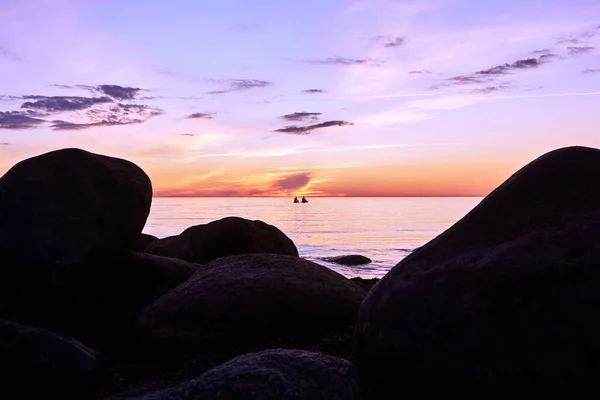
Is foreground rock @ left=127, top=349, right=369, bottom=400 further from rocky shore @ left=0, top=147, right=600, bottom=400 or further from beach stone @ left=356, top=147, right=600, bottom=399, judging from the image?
beach stone @ left=356, top=147, right=600, bottom=399

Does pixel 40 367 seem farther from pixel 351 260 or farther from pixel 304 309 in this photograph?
pixel 351 260

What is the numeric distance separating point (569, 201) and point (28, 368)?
13.7 feet

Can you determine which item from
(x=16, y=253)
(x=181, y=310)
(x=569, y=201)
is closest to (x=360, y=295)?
(x=181, y=310)

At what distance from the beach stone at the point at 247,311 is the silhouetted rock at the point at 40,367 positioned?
51.5 inches

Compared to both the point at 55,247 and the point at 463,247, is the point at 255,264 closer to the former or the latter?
the point at 55,247

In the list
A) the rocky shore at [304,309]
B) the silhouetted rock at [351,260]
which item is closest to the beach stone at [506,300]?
the rocky shore at [304,309]

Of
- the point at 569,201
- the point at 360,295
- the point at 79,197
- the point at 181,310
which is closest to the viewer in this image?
the point at 569,201

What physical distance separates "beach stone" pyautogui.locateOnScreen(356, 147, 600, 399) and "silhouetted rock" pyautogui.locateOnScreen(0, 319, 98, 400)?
220 cm

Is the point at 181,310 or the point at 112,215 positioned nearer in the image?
the point at 181,310

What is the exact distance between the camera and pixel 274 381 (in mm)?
4176

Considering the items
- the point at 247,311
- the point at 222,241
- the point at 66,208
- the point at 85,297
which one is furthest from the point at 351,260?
the point at 247,311

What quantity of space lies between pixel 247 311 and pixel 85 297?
2.46 meters

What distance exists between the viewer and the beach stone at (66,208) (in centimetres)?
735

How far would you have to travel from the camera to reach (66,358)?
4.93m
